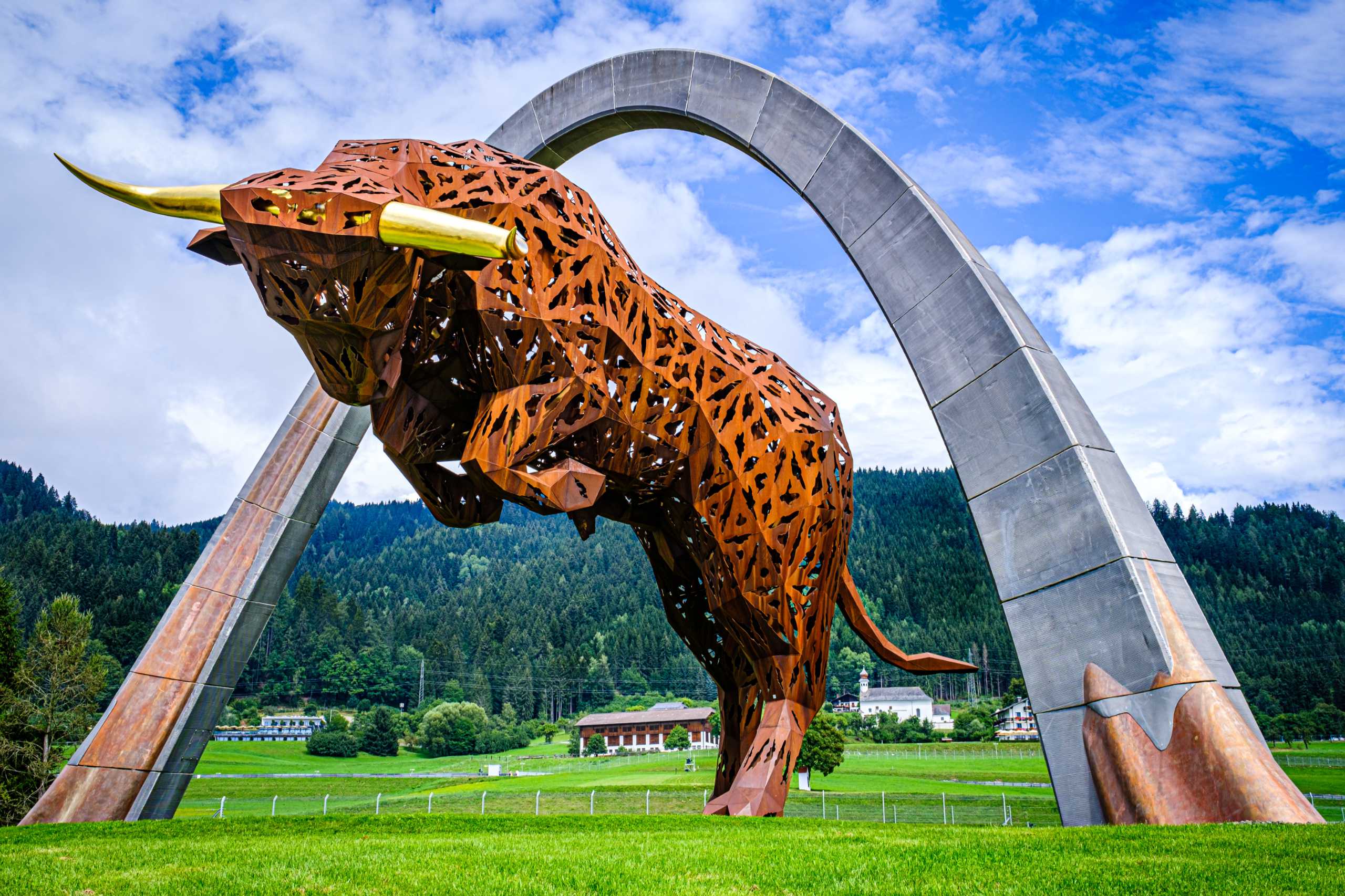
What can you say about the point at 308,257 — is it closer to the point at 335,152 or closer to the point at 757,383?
the point at 335,152

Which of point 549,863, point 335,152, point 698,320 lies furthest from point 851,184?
point 549,863

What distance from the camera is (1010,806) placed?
22.7 metres

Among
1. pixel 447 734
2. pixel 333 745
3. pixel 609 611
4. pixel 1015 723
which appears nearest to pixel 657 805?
pixel 447 734

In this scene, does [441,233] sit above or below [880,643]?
above

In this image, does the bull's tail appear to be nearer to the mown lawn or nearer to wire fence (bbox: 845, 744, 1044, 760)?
the mown lawn

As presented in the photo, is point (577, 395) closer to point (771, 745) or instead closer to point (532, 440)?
point (532, 440)

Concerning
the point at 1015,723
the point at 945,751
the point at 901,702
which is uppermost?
the point at 901,702

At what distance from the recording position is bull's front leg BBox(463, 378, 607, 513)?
6719mm

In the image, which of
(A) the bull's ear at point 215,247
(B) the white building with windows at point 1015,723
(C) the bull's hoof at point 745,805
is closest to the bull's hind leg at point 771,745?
(C) the bull's hoof at point 745,805

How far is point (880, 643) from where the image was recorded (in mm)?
9852

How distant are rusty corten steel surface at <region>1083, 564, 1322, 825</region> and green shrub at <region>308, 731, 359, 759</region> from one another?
48.9 metres

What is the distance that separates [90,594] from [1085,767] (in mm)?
63114

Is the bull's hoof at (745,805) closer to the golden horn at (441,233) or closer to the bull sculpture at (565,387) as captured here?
the bull sculpture at (565,387)

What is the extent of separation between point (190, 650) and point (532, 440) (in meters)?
6.60
